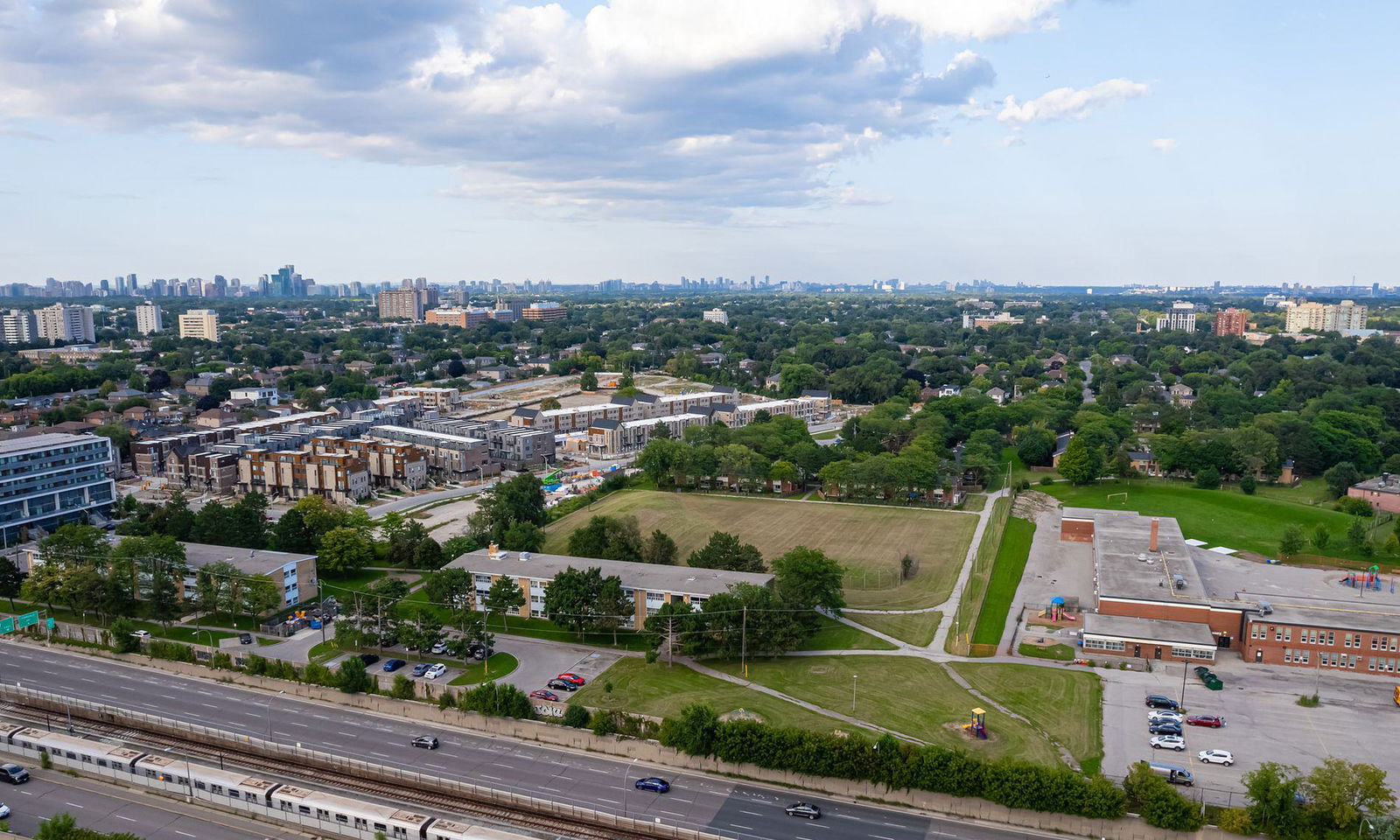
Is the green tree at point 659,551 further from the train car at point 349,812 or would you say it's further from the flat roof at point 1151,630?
the train car at point 349,812

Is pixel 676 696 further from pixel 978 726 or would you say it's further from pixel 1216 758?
pixel 1216 758

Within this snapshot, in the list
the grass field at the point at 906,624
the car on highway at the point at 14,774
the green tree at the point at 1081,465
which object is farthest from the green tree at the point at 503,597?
the green tree at the point at 1081,465

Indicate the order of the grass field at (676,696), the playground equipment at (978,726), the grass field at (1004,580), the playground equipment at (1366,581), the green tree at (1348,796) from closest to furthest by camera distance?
1. the green tree at (1348,796)
2. the playground equipment at (978,726)
3. the grass field at (676,696)
4. the grass field at (1004,580)
5. the playground equipment at (1366,581)

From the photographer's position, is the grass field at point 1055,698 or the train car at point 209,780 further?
the grass field at point 1055,698

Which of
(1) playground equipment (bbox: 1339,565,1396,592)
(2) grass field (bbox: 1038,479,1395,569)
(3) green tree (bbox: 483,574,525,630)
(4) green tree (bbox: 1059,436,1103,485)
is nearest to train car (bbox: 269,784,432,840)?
(3) green tree (bbox: 483,574,525,630)

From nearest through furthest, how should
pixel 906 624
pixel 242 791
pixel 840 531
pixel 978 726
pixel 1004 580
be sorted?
pixel 242 791
pixel 978 726
pixel 906 624
pixel 1004 580
pixel 840 531

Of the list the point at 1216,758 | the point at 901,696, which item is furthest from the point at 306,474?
the point at 1216,758

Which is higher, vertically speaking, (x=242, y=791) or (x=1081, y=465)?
(x=1081, y=465)

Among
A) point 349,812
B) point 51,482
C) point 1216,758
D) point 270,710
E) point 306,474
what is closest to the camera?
point 349,812
